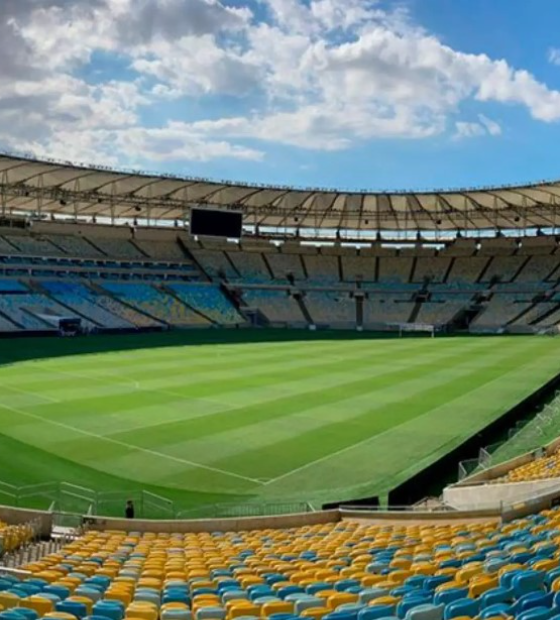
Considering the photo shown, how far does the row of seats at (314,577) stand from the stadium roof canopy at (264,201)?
47705 millimetres

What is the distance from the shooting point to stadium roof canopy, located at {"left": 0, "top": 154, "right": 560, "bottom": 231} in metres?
61.7

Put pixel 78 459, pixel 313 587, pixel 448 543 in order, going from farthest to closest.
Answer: pixel 78 459 → pixel 448 543 → pixel 313 587

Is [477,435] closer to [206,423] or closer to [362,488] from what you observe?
[362,488]

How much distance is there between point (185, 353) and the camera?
51062 mm

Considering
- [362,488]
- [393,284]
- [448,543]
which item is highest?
[393,284]

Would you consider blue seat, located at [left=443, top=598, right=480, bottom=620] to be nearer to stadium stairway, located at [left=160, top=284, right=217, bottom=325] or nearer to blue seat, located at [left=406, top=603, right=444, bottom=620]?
blue seat, located at [left=406, top=603, right=444, bottom=620]

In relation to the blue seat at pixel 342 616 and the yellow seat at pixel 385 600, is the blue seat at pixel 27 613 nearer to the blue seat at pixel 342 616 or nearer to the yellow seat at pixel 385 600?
the blue seat at pixel 342 616

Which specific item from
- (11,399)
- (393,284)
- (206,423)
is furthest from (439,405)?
(393,284)

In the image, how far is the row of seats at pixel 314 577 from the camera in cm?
685

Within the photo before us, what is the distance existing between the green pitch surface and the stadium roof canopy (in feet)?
53.5

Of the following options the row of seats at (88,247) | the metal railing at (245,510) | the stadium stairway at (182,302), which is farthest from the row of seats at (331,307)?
the metal railing at (245,510)

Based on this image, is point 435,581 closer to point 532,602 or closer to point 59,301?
point 532,602

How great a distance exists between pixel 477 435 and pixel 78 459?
43.8 ft

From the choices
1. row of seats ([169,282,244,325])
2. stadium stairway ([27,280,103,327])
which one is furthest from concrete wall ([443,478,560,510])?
row of seats ([169,282,244,325])
